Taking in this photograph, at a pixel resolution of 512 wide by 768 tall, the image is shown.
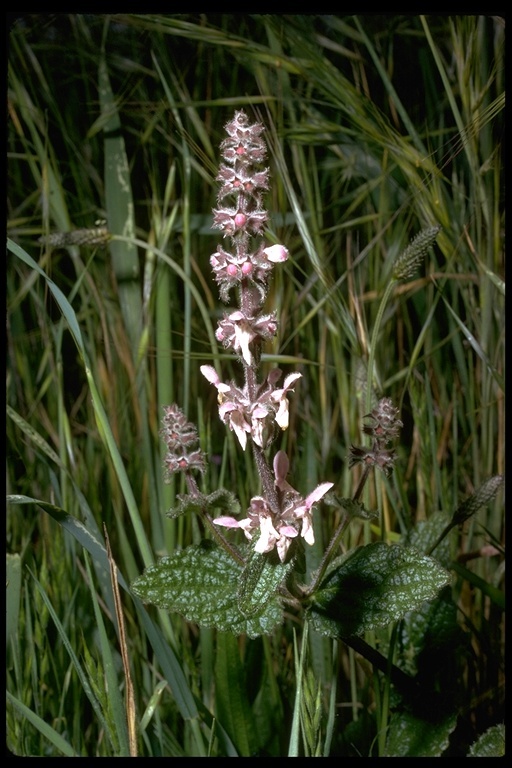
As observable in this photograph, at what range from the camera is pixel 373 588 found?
2.66 feet

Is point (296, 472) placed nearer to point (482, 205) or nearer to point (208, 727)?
point (208, 727)

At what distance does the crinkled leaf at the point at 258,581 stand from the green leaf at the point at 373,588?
0.31 feet

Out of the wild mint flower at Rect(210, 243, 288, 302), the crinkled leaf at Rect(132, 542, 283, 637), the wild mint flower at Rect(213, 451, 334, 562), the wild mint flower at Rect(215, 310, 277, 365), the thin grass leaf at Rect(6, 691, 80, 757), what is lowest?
the thin grass leaf at Rect(6, 691, 80, 757)

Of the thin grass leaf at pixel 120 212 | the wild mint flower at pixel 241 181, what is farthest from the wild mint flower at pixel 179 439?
the thin grass leaf at pixel 120 212

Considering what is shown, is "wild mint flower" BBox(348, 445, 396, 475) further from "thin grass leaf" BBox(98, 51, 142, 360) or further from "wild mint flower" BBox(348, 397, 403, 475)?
"thin grass leaf" BBox(98, 51, 142, 360)

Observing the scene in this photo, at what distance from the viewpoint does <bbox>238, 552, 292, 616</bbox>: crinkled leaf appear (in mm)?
713

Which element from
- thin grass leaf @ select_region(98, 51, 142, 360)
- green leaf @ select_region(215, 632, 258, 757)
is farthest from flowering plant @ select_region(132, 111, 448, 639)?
thin grass leaf @ select_region(98, 51, 142, 360)

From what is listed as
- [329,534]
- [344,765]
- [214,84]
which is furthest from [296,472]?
[214,84]

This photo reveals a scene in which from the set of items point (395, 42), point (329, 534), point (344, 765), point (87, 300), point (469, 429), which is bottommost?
point (344, 765)

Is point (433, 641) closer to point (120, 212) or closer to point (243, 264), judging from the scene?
point (243, 264)

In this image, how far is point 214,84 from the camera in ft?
4.20

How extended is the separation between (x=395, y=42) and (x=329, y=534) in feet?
2.70

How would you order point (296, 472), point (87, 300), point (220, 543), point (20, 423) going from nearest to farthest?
point (220, 543)
point (20, 423)
point (296, 472)
point (87, 300)

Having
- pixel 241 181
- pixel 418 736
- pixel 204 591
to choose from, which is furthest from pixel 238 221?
pixel 418 736
